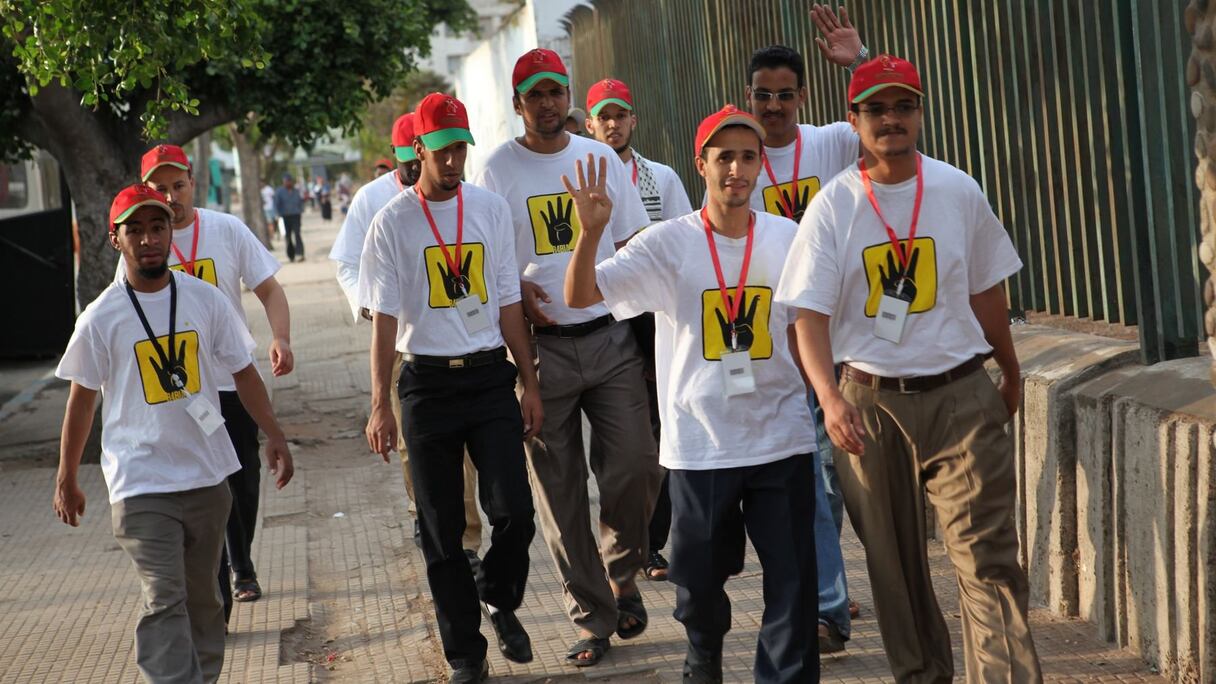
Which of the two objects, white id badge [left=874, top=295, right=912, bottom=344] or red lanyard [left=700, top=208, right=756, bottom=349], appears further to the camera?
red lanyard [left=700, top=208, right=756, bottom=349]

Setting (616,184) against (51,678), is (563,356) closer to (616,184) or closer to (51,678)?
(616,184)

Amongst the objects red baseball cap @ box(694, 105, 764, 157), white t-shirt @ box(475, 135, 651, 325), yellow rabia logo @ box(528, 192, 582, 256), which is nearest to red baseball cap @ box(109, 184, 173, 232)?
white t-shirt @ box(475, 135, 651, 325)

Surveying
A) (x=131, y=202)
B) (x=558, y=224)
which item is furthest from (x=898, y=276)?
(x=131, y=202)

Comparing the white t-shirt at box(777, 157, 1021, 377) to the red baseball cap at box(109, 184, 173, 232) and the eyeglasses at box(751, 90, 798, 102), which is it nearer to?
the eyeglasses at box(751, 90, 798, 102)

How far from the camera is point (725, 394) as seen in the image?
4.75 m

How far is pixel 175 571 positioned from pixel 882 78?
274 centimetres

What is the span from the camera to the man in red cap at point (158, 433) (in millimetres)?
5027

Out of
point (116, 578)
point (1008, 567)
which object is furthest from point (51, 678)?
point (1008, 567)

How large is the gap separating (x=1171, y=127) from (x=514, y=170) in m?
2.35

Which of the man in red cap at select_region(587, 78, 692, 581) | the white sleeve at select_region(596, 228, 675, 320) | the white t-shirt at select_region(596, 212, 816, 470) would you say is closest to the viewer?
the white t-shirt at select_region(596, 212, 816, 470)

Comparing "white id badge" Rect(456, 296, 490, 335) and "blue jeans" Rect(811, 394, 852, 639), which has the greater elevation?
"white id badge" Rect(456, 296, 490, 335)

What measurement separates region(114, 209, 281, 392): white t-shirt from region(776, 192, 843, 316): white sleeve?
2.95 m

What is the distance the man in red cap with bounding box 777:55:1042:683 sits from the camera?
4.52 m

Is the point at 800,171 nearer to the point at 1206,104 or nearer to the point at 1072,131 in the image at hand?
the point at 1072,131
